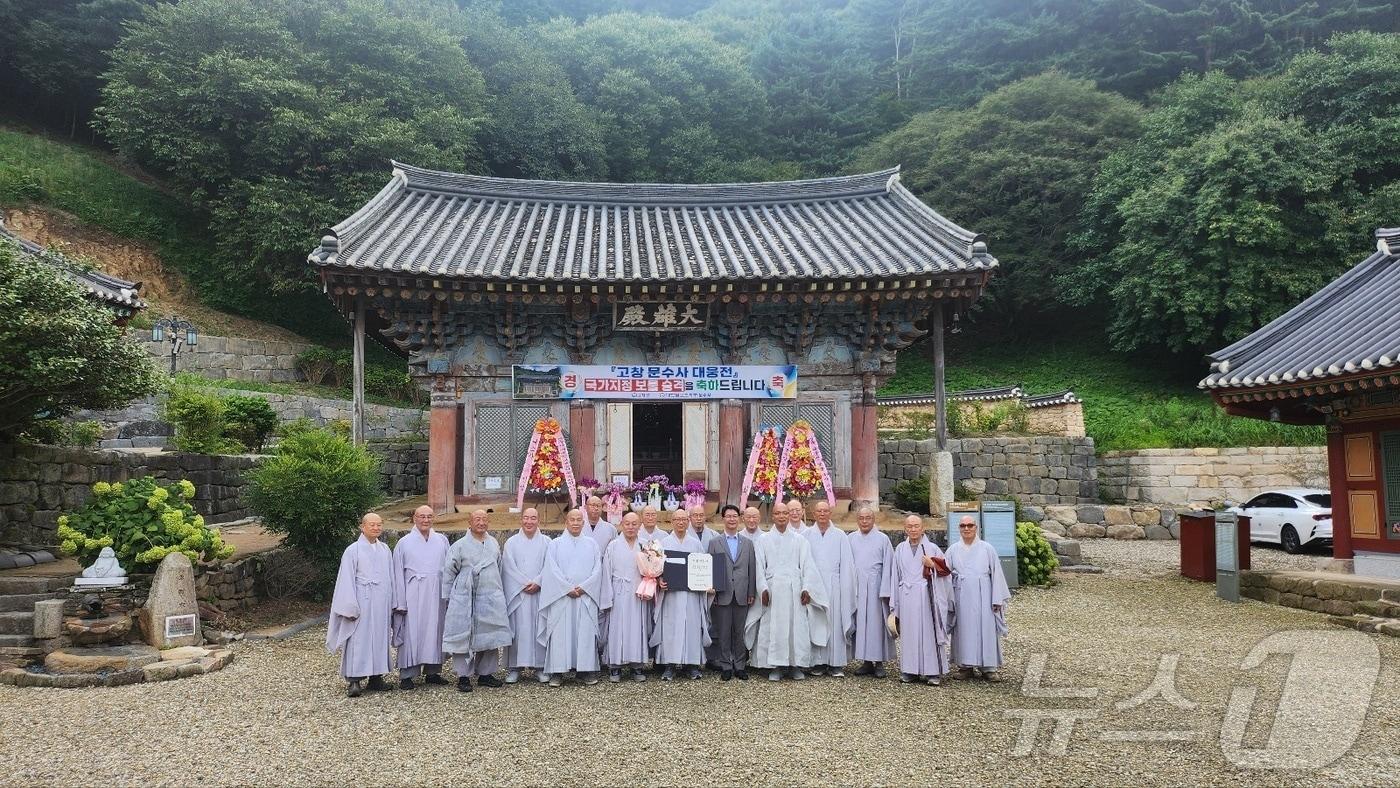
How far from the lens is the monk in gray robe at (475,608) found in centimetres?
704

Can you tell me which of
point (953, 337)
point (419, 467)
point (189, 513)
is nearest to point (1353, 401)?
point (189, 513)

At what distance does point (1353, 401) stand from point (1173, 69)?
1253 inches

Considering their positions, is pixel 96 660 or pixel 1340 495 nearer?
pixel 96 660

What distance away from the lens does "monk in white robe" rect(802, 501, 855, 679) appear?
751 centimetres

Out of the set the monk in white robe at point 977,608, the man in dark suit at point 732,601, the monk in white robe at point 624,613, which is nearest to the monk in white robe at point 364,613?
the monk in white robe at point 624,613

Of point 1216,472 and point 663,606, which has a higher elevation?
point 1216,472

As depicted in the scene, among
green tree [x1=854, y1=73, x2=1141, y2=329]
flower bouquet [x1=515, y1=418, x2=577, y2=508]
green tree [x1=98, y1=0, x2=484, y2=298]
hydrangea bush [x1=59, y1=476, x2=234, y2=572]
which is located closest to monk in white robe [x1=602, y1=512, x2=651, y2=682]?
hydrangea bush [x1=59, y1=476, x2=234, y2=572]

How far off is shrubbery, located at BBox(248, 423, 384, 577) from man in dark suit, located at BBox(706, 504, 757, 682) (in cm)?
568

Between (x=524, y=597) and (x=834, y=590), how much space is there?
112 inches

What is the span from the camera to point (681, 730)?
5.78 m

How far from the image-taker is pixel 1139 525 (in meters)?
19.0

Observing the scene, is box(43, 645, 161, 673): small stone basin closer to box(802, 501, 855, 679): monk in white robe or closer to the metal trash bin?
box(802, 501, 855, 679): monk in white robe

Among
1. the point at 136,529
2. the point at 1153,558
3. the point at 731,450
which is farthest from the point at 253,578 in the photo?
the point at 1153,558

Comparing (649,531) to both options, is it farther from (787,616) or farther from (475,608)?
(475,608)
